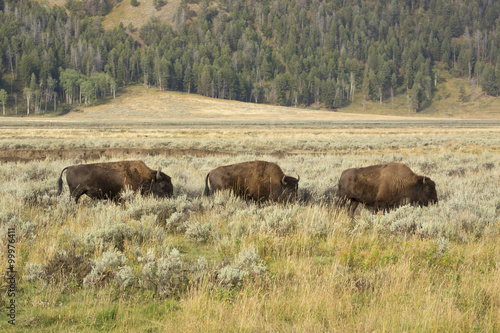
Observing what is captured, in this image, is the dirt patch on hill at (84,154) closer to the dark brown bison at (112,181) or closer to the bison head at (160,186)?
the dark brown bison at (112,181)

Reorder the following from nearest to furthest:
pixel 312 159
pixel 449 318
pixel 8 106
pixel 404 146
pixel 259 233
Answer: pixel 449 318 → pixel 259 233 → pixel 312 159 → pixel 404 146 → pixel 8 106

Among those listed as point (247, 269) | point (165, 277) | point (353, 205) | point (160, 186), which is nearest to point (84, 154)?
point (160, 186)

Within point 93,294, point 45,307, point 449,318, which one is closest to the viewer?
point 449,318

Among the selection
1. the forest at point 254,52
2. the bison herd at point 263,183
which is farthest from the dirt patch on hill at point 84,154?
the forest at point 254,52

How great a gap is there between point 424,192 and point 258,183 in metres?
3.46

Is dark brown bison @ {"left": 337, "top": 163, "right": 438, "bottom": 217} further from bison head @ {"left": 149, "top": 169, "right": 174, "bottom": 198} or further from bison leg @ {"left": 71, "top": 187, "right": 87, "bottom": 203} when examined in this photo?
bison leg @ {"left": 71, "top": 187, "right": 87, "bottom": 203}

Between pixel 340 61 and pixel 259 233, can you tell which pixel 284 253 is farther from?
pixel 340 61

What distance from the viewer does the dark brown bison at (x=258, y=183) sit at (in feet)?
27.3

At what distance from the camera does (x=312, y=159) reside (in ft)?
59.9

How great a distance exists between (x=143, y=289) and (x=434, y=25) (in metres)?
206

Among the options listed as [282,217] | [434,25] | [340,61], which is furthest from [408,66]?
[282,217]

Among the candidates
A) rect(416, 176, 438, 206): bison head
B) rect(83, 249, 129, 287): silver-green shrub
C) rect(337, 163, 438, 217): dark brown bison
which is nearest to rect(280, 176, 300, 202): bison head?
rect(337, 163, 438, 217): dark brown bison

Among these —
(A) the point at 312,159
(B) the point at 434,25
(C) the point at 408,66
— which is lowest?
(A) the point at 312,159

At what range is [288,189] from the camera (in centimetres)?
845
